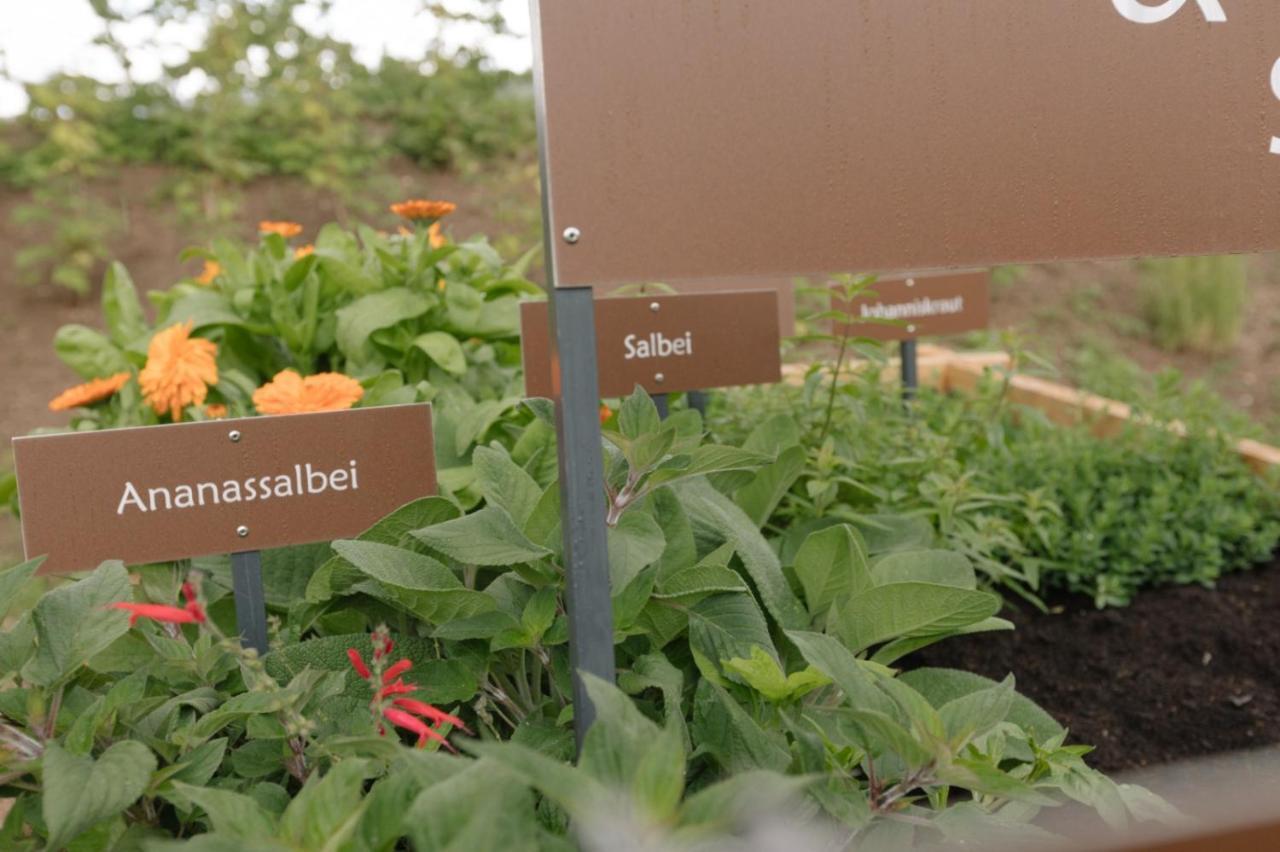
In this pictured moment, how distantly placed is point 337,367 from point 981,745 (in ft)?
4.79

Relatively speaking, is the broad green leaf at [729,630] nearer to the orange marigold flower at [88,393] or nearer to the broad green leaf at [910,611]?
the broad green leaf at [910,611]

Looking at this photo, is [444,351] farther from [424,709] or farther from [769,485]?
[424,709]

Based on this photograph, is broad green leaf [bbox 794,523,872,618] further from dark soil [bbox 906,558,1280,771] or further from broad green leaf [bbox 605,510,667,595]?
dark soil [bbox 906,558,1280,771]

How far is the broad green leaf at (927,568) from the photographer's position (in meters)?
1.31

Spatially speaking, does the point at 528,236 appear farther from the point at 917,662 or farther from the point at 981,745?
the point at 981,745

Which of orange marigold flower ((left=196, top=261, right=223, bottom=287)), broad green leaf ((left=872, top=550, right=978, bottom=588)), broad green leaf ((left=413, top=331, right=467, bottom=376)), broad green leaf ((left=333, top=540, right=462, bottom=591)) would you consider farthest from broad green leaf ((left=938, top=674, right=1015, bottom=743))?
orange marigold flower ((left=196, top=261, right=223, bottom=287))

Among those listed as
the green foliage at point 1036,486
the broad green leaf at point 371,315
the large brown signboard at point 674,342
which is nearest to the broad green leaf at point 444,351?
the broad green leaf at point 371,315

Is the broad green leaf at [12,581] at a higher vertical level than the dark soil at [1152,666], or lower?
higher

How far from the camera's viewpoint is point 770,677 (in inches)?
40.9

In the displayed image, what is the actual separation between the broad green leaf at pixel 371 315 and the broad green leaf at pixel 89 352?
2.13ft

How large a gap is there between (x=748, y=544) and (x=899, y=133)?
1.66 ft

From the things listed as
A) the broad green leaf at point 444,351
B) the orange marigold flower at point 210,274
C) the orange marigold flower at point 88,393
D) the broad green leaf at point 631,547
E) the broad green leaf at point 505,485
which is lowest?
the broad green leaf at point 631,547

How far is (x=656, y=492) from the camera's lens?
4.20 feet

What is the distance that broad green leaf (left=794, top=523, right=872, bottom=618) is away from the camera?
1.29m
